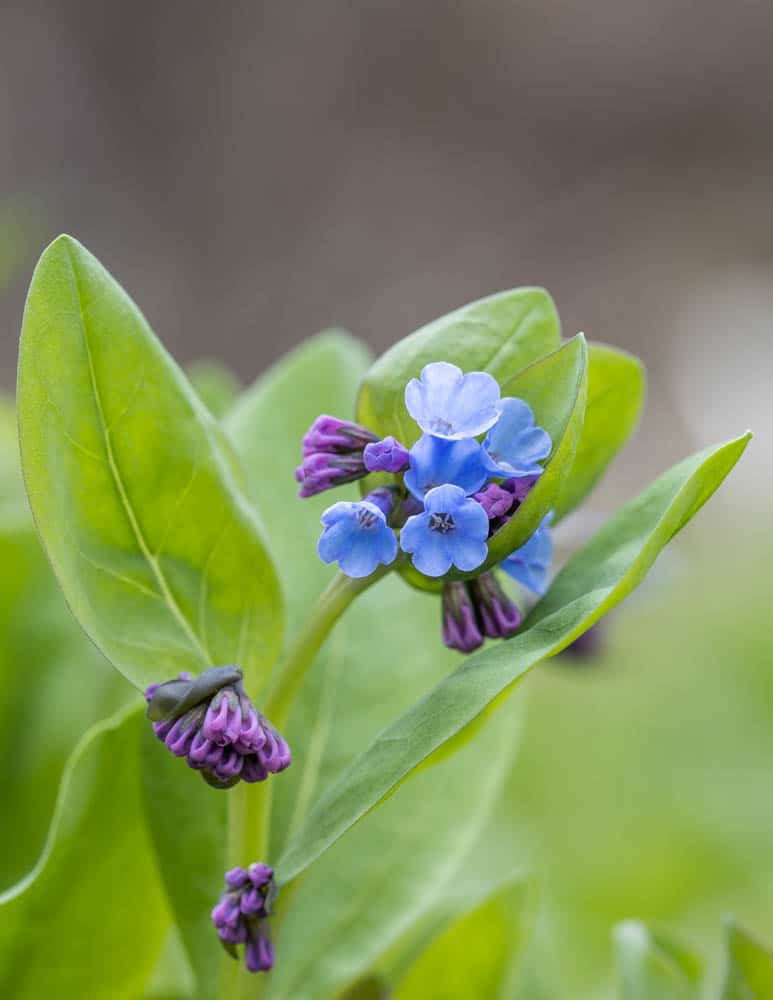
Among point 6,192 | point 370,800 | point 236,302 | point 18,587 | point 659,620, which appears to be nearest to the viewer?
point 370,800

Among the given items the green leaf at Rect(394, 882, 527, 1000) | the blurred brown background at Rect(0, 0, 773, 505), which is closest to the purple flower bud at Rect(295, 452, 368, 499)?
the green leaf at Rect(394, 882, 527, 1000)

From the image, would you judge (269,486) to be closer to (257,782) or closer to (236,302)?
(257,782)

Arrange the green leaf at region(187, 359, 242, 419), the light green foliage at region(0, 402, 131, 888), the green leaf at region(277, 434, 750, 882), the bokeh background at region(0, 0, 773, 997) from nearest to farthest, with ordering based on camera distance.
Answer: the green leaf at region(277, 434, 750, 882), the light green foliage at region(0, 402, 131, 888), the green leaf at region(187, 359, 242, 419), the bokeh background at region(0, 0, 773, 997)

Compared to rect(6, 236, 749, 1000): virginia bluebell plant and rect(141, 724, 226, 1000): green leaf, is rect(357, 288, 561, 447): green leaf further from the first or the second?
rect(141, 724, 226, 1000): green leaf

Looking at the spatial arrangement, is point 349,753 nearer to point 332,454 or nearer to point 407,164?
point 332,454

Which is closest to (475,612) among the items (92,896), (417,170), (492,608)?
(492,608)

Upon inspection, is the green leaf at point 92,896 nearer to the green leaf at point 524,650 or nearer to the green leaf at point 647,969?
the green leaf at point 524,650

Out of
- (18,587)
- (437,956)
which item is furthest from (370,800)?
(18,587)
